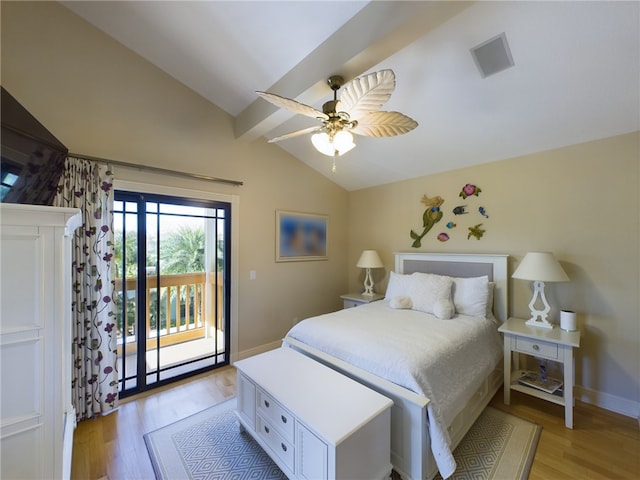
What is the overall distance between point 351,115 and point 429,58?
2.67 feet

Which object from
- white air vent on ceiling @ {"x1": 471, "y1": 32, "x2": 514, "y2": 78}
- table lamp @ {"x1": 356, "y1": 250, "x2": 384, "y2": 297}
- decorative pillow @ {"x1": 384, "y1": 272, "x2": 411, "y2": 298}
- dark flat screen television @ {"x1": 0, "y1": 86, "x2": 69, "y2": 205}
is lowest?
decorative pillow @ {"x1": 384, "y1": 272, "x2": 411, "y2": 298}

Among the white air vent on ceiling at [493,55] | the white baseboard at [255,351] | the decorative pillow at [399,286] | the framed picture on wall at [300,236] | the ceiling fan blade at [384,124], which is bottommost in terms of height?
the white baseboard at [255,351]

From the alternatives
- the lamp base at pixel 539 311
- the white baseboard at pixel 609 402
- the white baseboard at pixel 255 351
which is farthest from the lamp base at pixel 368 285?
the white baseboard at pixel 609 402

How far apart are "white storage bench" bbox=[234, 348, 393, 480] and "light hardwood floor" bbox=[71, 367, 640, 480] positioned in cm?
79

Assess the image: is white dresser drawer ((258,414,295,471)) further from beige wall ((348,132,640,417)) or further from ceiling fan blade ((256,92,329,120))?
beige wall ((348,132,640,417))

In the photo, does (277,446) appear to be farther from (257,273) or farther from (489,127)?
(489,127)

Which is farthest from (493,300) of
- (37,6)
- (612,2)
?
(37,6)

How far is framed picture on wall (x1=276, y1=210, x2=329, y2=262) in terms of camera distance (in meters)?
3.65

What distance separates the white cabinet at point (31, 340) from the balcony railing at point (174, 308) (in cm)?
142

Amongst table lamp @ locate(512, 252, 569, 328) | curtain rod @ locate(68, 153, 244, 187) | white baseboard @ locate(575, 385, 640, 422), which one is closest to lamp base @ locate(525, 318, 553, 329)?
table lamp @ locate(512, 252, 569, 328)

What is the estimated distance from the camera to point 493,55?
5.93 feet

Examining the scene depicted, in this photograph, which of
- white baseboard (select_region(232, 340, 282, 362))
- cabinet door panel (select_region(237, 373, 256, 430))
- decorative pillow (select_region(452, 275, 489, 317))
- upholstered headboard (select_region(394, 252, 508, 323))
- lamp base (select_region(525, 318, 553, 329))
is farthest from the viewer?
white baseboard (select_region(232, 340, 282, 362))

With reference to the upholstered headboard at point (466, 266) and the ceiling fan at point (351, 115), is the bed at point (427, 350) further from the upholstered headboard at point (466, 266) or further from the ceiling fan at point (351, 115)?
the ceiling fan at point (351, 115)

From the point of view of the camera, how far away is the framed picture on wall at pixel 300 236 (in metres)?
3.65
